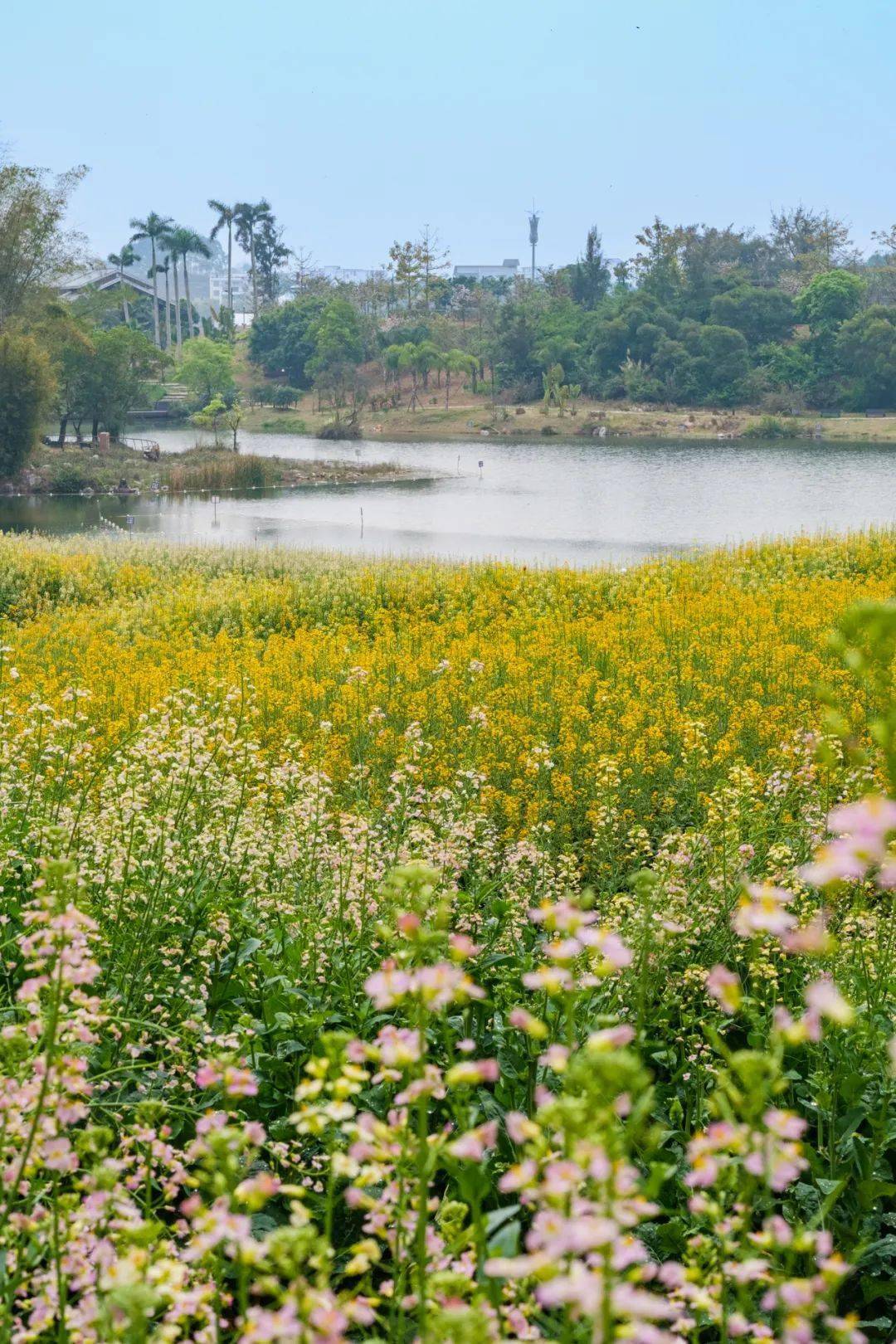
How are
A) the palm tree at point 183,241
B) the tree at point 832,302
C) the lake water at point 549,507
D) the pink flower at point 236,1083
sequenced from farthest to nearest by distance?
the palm tree at point 183,241, the tree at point 832,302, the lake water at point 549,507, the pink flower at point 236,1083

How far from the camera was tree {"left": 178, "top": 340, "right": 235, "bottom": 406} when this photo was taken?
55469mm

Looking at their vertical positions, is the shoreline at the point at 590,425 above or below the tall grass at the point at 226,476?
above

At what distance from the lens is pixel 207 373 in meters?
55.7

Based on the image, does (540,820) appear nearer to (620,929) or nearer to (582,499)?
(620,929)

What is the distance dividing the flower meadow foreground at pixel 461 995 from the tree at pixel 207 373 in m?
49.9

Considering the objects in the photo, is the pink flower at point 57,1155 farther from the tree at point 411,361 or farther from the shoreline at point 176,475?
the tree at point 411,361

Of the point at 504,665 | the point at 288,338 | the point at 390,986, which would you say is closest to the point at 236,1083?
the point at 390,986

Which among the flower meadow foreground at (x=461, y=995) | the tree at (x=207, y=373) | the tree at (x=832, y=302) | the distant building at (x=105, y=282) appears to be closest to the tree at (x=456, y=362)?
the tree at (x=207, y=373)

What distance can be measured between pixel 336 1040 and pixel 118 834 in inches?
87.6

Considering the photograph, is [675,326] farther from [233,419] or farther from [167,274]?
[167,274]

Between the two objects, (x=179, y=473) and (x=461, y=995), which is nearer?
(x=461, y=995)

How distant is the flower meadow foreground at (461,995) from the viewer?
3.00ft

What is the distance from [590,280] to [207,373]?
26267mm

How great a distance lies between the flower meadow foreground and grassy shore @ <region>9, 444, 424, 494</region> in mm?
26181
